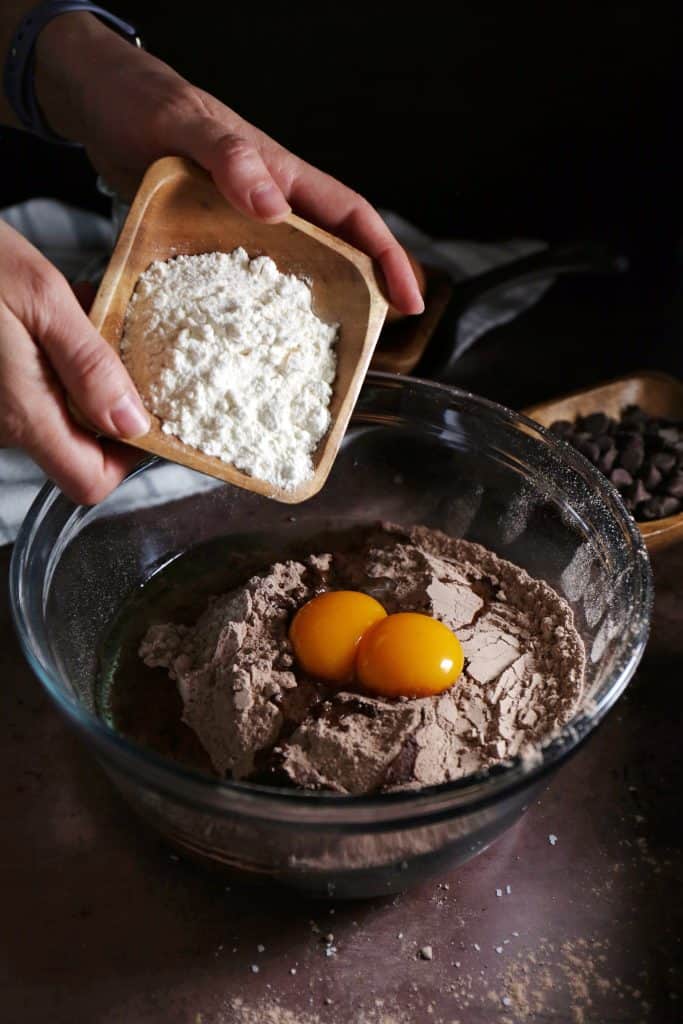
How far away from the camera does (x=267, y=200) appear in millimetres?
1386

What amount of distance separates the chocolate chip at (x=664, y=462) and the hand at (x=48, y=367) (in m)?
1.00

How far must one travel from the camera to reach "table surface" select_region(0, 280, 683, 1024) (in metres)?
1.22

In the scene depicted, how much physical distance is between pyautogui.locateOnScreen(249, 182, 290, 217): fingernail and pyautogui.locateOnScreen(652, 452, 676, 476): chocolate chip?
870 millimetres

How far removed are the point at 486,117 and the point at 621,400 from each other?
81 centimetres

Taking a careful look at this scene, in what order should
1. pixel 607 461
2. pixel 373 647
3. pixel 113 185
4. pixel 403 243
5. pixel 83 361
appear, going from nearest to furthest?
pixel 83 361 → pixel 373 647 → pixel 607 461 → pixel 113 185 → pixel 403 243

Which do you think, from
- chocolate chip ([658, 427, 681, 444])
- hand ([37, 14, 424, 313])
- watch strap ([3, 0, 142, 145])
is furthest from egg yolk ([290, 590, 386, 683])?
watch strap ([3, 0, 142, 145])

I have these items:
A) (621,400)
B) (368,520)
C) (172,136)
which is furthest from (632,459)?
(172,136)

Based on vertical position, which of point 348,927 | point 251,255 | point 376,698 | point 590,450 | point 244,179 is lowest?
point 348,927

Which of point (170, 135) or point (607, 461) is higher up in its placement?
Result: point (170, 135)

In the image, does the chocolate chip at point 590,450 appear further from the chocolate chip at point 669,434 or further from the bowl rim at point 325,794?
the bowl rim at point 325,794

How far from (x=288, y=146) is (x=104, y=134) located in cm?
79

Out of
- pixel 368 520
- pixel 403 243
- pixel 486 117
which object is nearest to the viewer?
pixel 368 520

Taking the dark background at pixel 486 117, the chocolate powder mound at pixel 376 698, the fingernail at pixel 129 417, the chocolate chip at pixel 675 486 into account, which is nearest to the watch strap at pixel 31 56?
the dark background at pixel 486 117

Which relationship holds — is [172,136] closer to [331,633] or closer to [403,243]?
[331,633]
